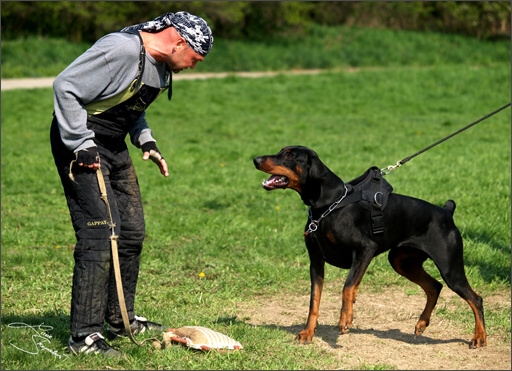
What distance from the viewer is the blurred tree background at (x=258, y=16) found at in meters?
26.5

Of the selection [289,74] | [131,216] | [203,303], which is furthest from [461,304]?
[289,74]

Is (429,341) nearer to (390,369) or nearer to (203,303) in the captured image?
(390,369)

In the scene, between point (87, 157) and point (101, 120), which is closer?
point (87, 157)

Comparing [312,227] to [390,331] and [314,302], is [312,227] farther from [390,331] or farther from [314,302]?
[390,331]

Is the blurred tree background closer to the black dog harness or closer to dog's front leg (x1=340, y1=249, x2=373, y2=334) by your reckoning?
the black dog harness

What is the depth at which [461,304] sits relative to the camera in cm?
627

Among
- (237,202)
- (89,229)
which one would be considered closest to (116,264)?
(89,229)

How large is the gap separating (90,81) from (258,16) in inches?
1027

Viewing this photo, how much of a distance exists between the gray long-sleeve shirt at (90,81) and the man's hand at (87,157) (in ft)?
0.09

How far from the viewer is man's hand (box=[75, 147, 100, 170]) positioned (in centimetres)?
443

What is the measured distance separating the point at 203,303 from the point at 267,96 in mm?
14220

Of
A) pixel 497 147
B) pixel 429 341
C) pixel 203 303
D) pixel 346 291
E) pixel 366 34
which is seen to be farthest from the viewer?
pixel 366 34

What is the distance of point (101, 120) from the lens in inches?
185

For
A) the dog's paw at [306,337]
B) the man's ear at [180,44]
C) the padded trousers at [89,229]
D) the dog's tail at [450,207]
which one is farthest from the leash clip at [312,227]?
the man's ear at [180,44]
